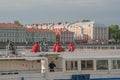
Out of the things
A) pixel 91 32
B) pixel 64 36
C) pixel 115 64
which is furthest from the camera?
pixel 91 32

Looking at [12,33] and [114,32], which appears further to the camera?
[114,32]

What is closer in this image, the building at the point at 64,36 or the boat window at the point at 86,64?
the boat window at the point at 86,64

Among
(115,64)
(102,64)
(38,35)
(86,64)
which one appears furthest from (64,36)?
(86,64)

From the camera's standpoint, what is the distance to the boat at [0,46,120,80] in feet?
51.1

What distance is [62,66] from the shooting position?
52.3ft

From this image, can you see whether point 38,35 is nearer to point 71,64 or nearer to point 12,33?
point 12,33

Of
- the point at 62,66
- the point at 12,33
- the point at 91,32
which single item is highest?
the point at 91,32

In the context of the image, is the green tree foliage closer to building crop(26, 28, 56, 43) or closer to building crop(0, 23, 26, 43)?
building crop(26, 28, 56, 43)

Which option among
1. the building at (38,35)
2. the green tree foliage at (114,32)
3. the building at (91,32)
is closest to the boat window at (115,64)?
the building at (38,35)

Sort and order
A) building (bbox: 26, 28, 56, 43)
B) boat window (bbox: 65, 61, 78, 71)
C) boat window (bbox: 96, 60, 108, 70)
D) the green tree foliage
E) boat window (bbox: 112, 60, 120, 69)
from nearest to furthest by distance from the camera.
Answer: boat window (bbox: 65, 61, 78, 71) → boat window (bbox: 96, 60, 108, 70) → boat window (bbox: 112, 60, 120, 69) → building (bbox: 26, 28, 56, 43) → the green tree foliage

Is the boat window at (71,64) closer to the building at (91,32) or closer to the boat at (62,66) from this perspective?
the boat at (62,66)

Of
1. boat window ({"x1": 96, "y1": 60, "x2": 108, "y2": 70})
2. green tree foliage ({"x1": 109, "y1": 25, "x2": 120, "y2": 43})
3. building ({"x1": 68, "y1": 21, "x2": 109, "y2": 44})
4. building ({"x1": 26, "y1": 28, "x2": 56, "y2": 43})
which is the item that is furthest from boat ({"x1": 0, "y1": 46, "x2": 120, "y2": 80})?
building ({"x1": 68, "y1": 21, "x2": 109, "y2": 44})

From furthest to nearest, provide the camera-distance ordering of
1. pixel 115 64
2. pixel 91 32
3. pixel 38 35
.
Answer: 1. pixel 91 32
2. pixel 38 35
3. pixel 115 64

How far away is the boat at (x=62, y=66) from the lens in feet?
51.1
